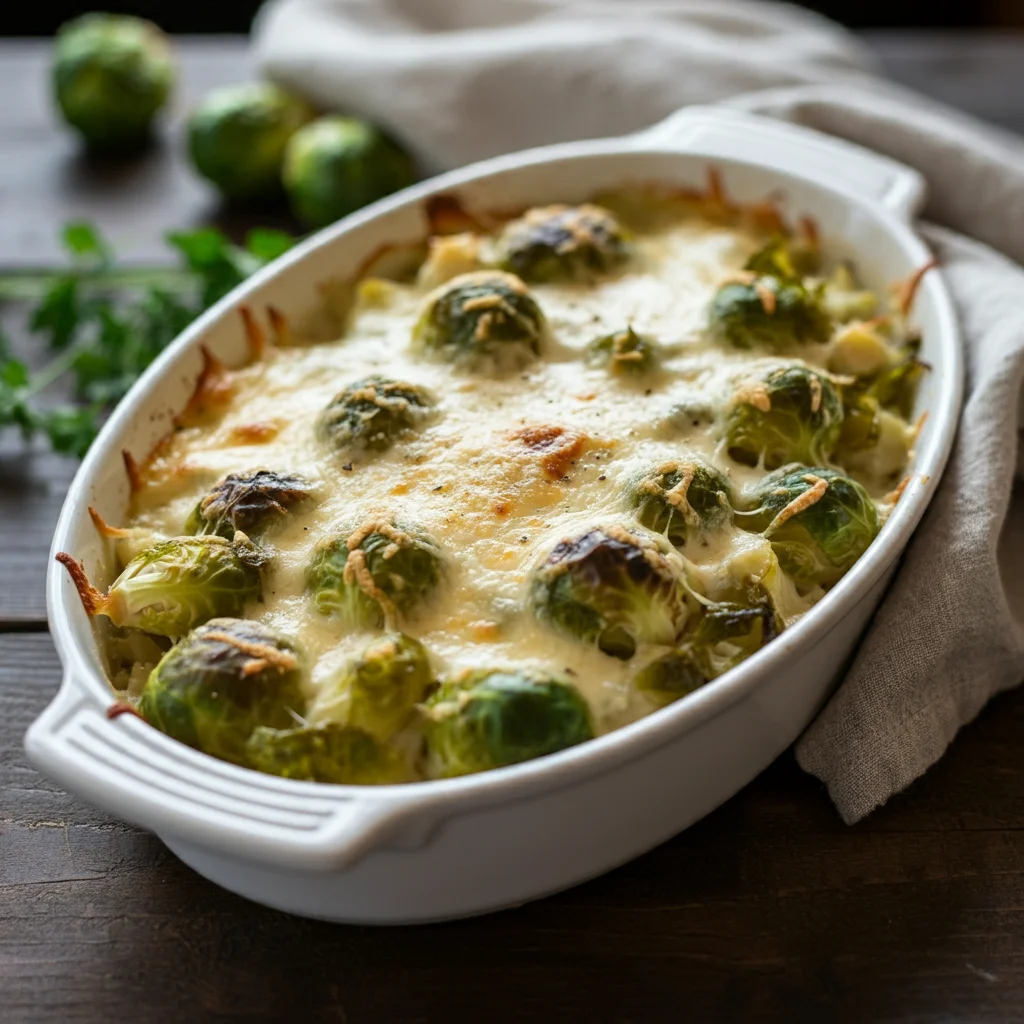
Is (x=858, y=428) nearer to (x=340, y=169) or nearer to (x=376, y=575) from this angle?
(x=376, y=575)

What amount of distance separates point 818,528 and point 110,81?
3988mm

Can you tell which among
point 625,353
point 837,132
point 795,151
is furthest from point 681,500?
point 837,132

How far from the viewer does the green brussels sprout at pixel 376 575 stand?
9.36 ft

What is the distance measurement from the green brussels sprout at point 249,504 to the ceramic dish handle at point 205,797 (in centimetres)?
70

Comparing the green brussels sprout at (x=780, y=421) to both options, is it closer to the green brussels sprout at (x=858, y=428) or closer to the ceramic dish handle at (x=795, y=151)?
the green brussels sprout at (x=858, y=428)

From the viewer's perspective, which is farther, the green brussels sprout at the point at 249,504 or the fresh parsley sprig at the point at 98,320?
the fresh parsley sprig at the point at 98,320

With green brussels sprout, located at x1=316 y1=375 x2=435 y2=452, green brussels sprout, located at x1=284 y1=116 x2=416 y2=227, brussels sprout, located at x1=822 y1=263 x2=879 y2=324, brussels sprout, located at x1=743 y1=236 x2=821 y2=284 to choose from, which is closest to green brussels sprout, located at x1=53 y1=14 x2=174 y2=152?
green brussels sprout, located at x1=284 y1=116 x2=416 y2=227

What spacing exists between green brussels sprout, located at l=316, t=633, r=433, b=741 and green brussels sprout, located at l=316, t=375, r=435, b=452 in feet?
2.45

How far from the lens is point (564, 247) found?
13.1ft

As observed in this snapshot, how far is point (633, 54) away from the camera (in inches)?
198

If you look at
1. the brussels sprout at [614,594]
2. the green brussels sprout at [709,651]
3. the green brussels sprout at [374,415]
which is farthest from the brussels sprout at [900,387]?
the green brussels sprout at [374,415]

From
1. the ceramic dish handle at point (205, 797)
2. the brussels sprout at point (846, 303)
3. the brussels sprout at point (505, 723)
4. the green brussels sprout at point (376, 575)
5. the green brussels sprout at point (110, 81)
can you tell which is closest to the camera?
the ceramic dish handle at point (205, 797)

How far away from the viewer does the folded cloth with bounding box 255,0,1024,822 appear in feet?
10.3

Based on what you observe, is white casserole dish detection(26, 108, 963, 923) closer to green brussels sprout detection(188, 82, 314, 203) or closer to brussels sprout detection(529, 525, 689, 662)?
brussels sprout detection(529, 525, 689, 662)
